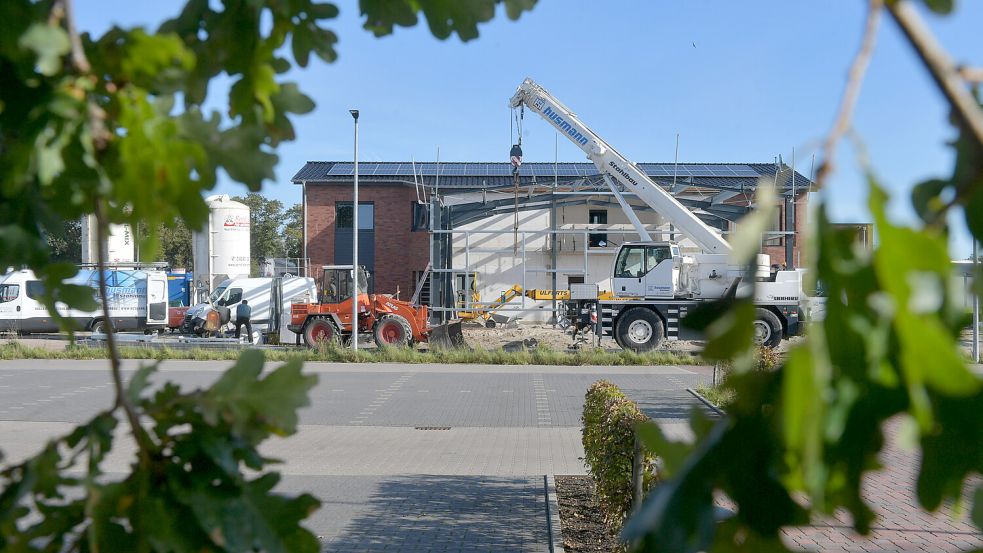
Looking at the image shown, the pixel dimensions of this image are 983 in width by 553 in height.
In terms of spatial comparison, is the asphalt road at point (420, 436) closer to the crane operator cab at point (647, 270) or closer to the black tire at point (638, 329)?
the black tire at point (638, 329)

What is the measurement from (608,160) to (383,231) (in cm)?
2011

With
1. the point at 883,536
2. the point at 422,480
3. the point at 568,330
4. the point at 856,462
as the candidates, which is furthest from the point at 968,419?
the point at 568,330

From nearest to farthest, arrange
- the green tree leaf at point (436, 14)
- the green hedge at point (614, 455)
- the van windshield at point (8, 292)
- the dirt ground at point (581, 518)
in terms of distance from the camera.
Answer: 1. the green tree leaf at point (436, 14)
2. the green hedge at point (614, 455)
3. the dirt ground at point (581, 518)
4. the van windshield at point (8, 292)

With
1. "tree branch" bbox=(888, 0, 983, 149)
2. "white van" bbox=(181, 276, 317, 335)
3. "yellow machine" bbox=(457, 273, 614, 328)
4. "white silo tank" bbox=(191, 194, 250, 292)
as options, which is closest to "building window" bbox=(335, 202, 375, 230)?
"white silo tank" bbox=(191, 194, 250, 292)

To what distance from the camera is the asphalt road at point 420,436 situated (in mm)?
7484

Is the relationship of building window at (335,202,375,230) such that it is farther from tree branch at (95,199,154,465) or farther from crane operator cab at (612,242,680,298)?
tree branch at (95,199,154,465)

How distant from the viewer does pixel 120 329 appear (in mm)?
30688

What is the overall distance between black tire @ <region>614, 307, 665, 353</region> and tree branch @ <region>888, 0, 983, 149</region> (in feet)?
79.2

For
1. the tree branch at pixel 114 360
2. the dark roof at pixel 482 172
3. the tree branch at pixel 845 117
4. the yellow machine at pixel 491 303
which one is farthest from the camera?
the dark roof at pixel 482 172

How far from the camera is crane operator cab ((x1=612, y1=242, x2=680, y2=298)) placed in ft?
80.4

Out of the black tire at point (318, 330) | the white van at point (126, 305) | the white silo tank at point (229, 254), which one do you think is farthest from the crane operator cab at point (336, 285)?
the white silo tank at point (229, 254)

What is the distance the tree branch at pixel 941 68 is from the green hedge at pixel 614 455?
5.13m

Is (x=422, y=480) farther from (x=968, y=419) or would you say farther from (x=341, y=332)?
(x=341, y=332)

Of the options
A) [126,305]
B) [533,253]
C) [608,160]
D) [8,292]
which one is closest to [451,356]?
[608,160]
